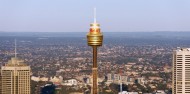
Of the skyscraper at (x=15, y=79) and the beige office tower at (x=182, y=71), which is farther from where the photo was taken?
the skyscraper at (x=15, y=79)

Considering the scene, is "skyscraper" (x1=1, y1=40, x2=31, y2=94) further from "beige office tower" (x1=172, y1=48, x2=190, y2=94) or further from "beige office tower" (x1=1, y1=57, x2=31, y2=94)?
"beige office tower" (x1=172, y1=48, x2=190, y2=94)

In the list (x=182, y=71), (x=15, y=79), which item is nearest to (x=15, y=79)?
(x=15, y=79)

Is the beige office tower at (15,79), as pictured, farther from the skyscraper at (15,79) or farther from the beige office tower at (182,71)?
the beige office tower at (182,71)

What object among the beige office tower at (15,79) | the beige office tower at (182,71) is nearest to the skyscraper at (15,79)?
the beige office tower at (15,79)

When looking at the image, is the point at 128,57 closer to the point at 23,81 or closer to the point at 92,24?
the point at 23,81

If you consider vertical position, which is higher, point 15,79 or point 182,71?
point 182,71

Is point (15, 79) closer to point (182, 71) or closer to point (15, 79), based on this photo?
point (15, 79)
